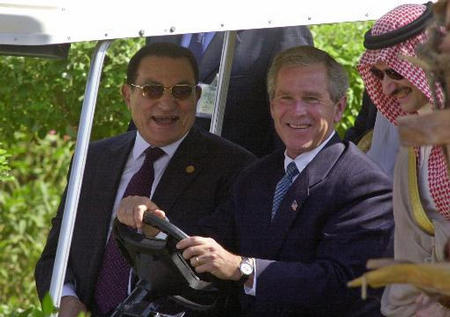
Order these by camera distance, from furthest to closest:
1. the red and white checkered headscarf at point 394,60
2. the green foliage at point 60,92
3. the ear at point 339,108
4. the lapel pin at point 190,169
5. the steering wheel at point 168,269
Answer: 1. the green foliage at point 60,92
2. the lapel pin at point 190,169
3. the ear at point 339,108
4. the steering wheel at point 168,269
5. the red and white checkered headscarf at point 394,60

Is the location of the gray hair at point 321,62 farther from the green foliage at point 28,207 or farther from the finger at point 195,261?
the green foliage at point 28,207

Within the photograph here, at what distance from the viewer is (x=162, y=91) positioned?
5062 mm

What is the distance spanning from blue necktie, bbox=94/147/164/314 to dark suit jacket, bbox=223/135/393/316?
561 mm

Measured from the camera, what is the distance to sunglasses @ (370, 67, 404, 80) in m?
4.18

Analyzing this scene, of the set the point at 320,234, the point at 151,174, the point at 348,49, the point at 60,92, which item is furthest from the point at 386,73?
the point at 60,92

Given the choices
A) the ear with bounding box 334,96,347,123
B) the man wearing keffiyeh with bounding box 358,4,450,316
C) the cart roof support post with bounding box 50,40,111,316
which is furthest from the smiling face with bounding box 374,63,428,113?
the cart roof support post with bounding box 50,40,111,316

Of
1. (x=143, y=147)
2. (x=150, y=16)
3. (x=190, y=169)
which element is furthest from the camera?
(x=143, y=147)

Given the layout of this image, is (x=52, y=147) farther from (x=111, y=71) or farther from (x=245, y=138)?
(x=245, y=138)

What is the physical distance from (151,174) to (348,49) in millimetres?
3026

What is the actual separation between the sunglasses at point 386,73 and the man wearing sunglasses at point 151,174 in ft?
2.68

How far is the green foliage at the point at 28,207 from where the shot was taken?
350 inches

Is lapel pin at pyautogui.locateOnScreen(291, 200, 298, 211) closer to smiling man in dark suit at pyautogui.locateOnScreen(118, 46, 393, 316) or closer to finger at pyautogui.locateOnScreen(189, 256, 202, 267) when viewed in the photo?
smiling man in dark suit at pyautogui.locateOnScreen(118, 46, 393, 316)

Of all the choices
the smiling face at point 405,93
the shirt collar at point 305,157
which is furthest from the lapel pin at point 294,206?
the smiling face at point 405,93

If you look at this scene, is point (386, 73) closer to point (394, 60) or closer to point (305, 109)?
point (394, 60)
